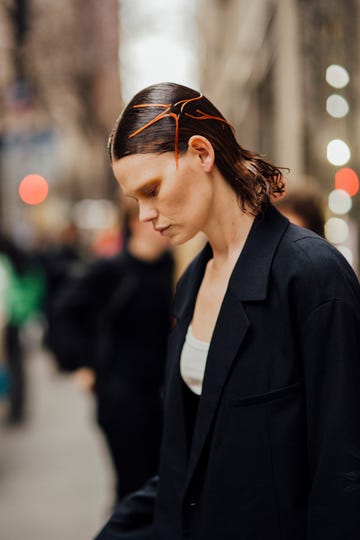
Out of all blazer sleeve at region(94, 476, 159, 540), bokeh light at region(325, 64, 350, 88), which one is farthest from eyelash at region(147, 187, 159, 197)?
bokeh light at region(325, 64, 350, 88)

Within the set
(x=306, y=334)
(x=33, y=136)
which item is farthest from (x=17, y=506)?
(x=33, y=136)

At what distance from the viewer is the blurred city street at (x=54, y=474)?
4883 mm

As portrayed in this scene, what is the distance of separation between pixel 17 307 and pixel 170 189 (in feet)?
19.6

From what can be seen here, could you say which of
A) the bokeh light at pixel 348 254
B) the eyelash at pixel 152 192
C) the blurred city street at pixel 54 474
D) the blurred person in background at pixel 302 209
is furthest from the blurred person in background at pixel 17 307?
the eyelash at pixel 152 192

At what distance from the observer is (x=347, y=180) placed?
4.47 m

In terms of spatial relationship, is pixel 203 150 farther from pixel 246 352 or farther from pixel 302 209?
pixel 302 209

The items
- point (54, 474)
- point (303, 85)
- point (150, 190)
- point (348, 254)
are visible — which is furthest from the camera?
point (54, 474)

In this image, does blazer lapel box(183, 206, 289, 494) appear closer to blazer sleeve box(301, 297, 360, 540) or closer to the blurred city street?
blazer sleeve box(301, 297, 360, 540)

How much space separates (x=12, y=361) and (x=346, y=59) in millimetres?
5068

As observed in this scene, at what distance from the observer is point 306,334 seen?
153 cm

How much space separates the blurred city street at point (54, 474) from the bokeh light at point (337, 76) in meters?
3.42

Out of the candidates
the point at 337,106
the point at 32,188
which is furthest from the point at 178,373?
the point at 32,188

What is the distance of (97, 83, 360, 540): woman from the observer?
151cm

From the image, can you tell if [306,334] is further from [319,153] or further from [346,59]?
[319,153]
